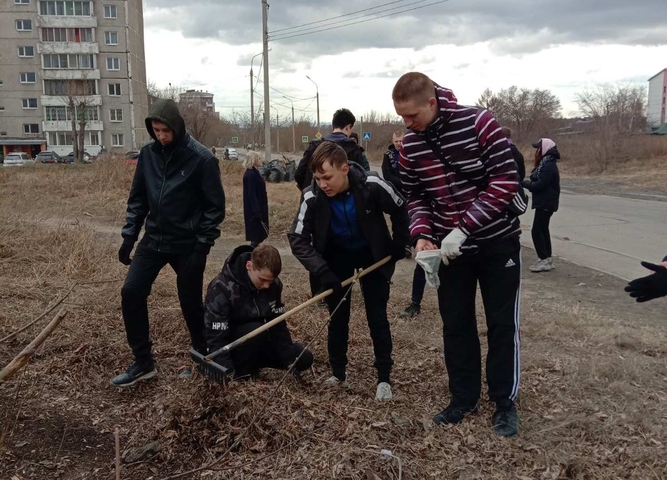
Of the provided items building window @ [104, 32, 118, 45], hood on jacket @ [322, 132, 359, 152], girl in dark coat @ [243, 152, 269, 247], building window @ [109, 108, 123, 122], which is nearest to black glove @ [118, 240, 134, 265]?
hood on jacket @ [322, 132, 359, 152]

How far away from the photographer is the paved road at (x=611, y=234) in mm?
8133

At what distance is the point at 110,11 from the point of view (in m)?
60.2

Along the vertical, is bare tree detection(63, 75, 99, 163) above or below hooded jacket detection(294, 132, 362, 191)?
above

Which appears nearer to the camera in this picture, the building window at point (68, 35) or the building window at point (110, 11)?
the building window at point (110, 11)

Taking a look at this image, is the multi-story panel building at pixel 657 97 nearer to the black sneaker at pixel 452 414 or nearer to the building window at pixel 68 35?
the building window at pixel 68 35

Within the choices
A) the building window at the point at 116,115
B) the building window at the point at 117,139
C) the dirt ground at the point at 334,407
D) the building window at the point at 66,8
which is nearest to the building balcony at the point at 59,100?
the building window at the point at 116,115

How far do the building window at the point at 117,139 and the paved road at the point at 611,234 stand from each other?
54863mm

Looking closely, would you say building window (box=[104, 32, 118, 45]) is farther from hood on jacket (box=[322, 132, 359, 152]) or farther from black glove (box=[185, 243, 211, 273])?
black glove (box=[185, 243, 211, 273])

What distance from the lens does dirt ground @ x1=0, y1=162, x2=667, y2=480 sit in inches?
104

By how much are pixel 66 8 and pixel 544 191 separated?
64.8 meters

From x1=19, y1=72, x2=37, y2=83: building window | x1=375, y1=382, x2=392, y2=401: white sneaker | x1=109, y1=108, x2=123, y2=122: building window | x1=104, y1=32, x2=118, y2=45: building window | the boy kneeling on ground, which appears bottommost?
x1=375, y1=382, x2=392, y2=401: white sneaker

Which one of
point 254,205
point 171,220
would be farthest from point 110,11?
point 171,220

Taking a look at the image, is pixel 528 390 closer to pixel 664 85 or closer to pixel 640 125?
pixel 640 125

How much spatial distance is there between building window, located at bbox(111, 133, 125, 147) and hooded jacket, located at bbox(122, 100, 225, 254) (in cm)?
6267
